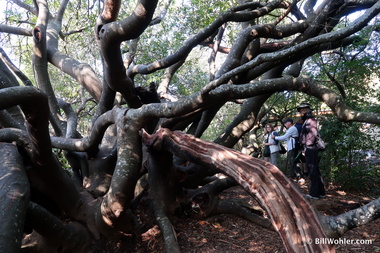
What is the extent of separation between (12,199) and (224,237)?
9.80 ft

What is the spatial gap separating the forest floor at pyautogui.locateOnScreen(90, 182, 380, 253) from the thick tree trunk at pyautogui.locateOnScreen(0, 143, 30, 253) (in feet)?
5.27

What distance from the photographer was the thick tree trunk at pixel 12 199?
2.28 m

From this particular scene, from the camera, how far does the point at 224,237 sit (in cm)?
425

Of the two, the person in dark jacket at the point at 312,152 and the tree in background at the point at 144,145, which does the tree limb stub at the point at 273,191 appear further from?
the person in dark jacket at the point at 312,152

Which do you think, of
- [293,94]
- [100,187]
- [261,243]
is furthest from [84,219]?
[293,94]

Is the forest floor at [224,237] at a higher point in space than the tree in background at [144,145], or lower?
lower

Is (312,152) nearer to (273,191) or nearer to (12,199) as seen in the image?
(273,191)

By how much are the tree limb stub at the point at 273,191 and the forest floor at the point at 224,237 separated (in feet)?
4.89

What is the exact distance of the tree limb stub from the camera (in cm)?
229

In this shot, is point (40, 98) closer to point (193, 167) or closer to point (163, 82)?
point (193, 167)

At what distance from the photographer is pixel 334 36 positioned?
10.3 ft

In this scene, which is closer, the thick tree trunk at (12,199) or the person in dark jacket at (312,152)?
the thick tree trunk at (12,199)

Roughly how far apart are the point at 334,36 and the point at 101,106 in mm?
3940

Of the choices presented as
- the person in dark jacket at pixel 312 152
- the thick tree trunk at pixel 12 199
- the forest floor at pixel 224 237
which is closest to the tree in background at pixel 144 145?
the thick tree trunk at pixel 12 199
